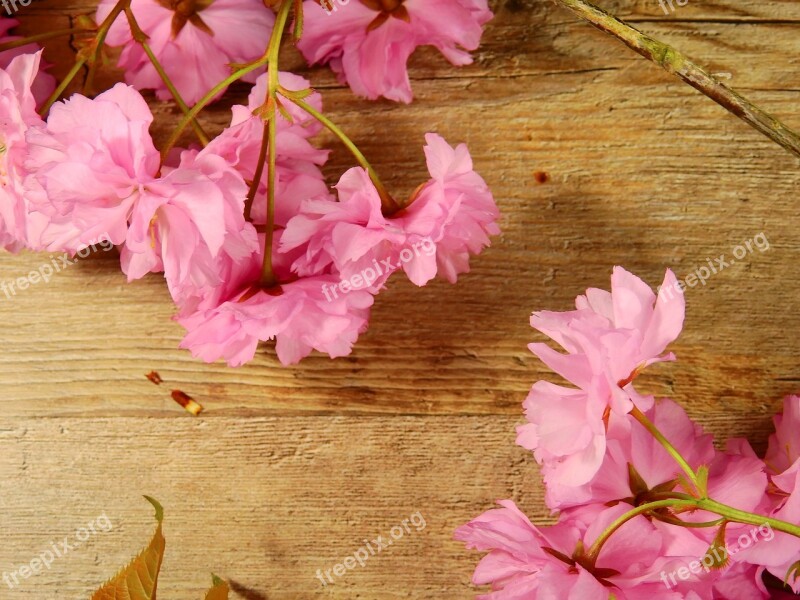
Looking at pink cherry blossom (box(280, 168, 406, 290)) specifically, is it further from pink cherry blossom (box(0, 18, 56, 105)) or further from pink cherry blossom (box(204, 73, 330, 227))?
pink cherry blossom (box(0, 18, 56, 105))

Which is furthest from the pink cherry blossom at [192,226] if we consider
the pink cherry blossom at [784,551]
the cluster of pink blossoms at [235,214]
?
the pink cherry blossom at [784,551]

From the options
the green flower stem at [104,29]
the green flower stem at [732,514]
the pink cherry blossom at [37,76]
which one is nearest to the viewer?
the green flower stem at [732,514]

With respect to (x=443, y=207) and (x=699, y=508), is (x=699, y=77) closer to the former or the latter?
(x=443, y=207)

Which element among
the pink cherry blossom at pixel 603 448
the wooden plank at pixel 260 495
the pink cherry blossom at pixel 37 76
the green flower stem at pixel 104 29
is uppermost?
the green flower stem at pixel 104 29

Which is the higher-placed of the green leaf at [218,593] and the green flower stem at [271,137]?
the green flower stem at [271,137]

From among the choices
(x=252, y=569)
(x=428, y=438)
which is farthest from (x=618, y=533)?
(x=252, y=569)

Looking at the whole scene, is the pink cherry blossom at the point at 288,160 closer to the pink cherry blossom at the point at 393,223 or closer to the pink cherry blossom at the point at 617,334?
the pink cherry blossom at the point at 393,223

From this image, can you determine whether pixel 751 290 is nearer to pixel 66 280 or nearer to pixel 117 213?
pixel 117 213
